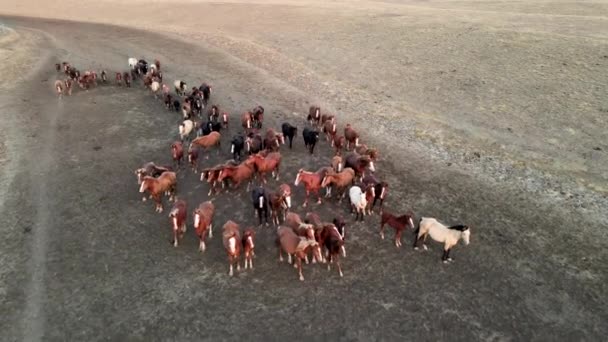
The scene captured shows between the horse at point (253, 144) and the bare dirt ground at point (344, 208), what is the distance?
124 centimetres

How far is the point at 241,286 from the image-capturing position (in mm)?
10469

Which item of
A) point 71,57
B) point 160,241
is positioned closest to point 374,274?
point 160,241

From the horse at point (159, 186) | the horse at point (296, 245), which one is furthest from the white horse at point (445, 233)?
the horse at point (159, 186)

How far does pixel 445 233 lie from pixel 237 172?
20.5 ft

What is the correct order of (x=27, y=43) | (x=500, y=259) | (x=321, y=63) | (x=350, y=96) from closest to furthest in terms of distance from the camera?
(x=500, y=259)
(x=350, y=96)
(x=321, y=63)
(x=27, y=43)

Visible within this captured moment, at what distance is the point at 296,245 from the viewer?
10.8m

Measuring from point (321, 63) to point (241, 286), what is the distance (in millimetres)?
19900

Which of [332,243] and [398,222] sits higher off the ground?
[398,222]

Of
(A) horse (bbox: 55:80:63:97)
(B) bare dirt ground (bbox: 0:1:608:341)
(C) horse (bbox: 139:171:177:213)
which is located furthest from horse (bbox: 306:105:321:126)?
(A) horse (bbox: 55:80:63:97)

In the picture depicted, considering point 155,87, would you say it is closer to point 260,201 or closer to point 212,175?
point 212,175

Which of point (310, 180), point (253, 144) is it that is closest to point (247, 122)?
point (253, 144)

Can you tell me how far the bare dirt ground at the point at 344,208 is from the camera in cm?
977

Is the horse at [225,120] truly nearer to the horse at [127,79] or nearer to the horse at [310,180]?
the horse at [310,180]

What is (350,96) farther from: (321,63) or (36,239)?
(36,239)
